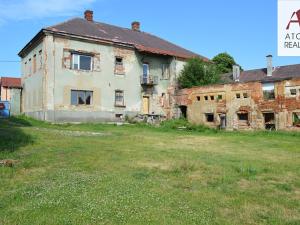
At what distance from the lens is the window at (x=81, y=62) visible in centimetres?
2809

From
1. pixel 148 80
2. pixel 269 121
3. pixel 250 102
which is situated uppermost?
pixel 148 80

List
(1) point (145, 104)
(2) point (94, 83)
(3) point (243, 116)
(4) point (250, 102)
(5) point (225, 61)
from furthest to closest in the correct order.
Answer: (5) point (225, 61) < (1) point (145, 104) < (2) point (94, 83) < (3) point (243, 116) < (4) point (250, 102)

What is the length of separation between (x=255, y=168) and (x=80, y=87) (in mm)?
20730

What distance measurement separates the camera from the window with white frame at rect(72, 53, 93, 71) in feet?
92.2

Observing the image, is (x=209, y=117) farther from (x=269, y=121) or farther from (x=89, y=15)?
(x=89, y=15)

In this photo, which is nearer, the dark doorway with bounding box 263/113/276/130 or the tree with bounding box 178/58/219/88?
the dark doorway with bounding box 263/113/276/130

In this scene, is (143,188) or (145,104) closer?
(143,188)

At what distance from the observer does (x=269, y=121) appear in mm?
26781

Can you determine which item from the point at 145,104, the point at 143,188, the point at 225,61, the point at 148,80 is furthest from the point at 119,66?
the point at 225,61

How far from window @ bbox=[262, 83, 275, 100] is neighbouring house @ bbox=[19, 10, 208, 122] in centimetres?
957

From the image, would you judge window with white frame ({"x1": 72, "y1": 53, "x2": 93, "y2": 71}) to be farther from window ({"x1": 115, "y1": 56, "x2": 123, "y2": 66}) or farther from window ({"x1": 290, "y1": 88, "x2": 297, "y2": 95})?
window ({"x1": 290, "y1": 88, "x2": 297, "y2": 95})

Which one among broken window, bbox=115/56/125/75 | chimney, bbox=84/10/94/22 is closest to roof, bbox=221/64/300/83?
broken window, bbox=115/56/125/75

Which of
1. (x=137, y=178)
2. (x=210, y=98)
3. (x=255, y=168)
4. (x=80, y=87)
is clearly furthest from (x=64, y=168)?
(x=210, y=98)

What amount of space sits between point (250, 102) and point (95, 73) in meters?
12.8
